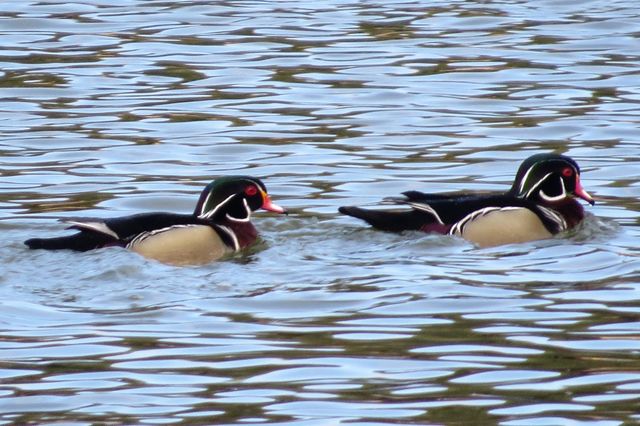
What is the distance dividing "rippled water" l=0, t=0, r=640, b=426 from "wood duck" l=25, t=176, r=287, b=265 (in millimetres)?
188

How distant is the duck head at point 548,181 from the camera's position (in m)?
13.2

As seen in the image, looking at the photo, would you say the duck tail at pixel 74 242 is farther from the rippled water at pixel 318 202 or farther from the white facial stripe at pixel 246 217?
the white facial stripe at pixel 246 217

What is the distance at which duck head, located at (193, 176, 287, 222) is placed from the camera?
12.8 m

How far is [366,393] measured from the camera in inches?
334

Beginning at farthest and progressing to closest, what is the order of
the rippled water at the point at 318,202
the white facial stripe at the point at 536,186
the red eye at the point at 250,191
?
1. the white facial stripe at the point at 536,186
2. the red eye at the point at 250,191
3. the rippled water at the point at 318,202

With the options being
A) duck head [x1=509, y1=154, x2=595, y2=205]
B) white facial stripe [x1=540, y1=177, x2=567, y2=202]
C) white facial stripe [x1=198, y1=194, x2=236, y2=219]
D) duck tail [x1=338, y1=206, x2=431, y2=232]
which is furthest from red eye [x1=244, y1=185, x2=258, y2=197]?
white facial stripe [x1=540, y1=177, x2=567, y2=202]

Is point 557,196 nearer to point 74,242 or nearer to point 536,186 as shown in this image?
point 536,186

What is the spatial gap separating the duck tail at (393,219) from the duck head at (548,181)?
3.28 ft

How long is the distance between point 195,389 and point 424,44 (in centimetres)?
1177

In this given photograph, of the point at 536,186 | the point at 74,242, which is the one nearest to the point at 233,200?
the point at 74,242

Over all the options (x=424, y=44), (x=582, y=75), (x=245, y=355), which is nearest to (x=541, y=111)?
(x=582, y=75)

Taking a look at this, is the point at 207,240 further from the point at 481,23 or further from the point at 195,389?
the point at 481,23

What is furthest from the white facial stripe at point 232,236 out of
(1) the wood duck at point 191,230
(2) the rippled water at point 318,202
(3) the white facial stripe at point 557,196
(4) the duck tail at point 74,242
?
(3) the white facial stripe at point 557,196

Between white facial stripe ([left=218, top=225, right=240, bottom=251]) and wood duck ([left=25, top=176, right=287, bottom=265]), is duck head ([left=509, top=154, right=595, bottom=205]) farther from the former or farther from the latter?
white facial stripe ([left=218, top=225, right=240, bottom=251])
